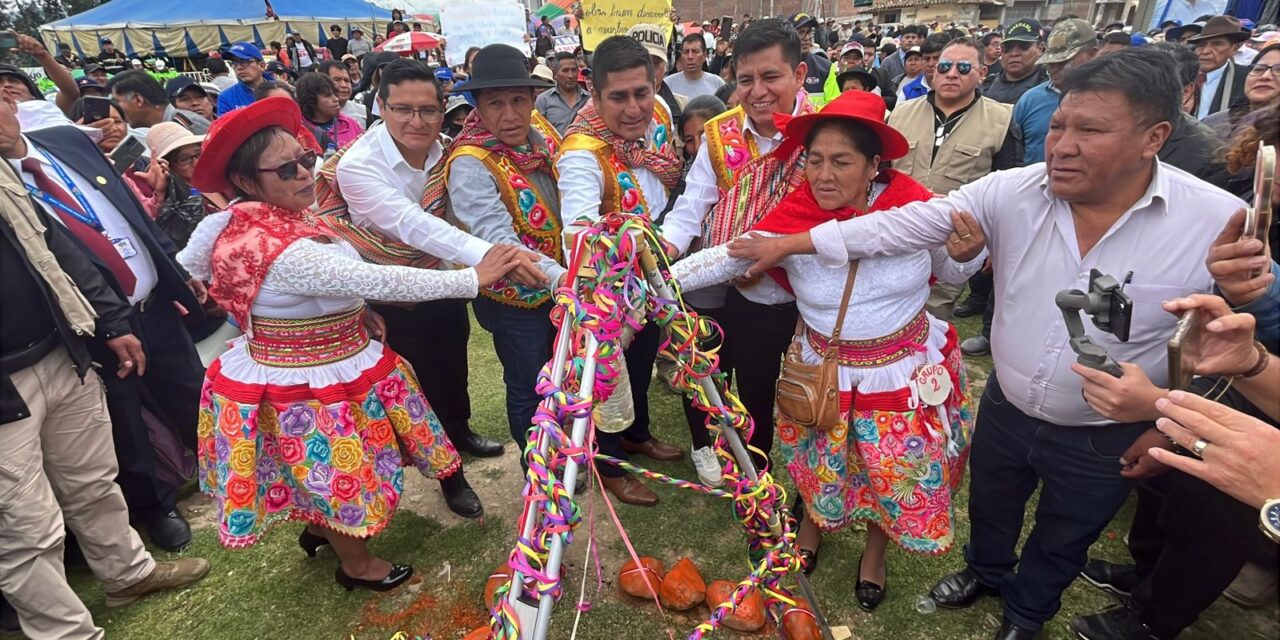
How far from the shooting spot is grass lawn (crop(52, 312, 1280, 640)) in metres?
2.67

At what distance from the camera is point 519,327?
3.01 m

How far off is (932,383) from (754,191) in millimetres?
1047

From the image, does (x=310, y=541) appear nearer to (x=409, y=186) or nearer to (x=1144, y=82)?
(x=409, y=186)

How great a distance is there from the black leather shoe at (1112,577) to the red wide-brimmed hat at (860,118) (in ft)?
6.87

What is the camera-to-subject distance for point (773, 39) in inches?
106

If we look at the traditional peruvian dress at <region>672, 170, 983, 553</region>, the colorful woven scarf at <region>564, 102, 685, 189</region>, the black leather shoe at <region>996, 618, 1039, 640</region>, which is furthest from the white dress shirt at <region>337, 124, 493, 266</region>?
the black leather shoe at <region>996, 618, 1039, 640</region>

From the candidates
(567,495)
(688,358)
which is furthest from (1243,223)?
(567,495)

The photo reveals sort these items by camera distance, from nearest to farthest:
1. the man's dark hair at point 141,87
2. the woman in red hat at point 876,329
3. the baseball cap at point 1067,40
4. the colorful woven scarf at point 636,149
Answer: the woman in red hat at point 876,329, the colorful woven scarf at point 636,149, the baseball cap at point 1067,40, the man's dark hair at point 141,87

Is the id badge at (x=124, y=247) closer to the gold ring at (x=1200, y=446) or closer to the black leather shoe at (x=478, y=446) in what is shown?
the black leather shoe at (x=478, y=446)

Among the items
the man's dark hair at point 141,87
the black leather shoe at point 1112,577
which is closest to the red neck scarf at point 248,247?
the black leather shoe at point 1112,577

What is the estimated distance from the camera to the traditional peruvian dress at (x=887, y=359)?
7.61ft

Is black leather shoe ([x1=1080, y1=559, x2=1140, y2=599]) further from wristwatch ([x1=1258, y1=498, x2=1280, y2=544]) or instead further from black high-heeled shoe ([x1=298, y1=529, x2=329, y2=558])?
black high-heeled shoe ([x1=298, y1=529, x2=329, y2=558])

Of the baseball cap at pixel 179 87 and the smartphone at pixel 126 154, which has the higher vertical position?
the baseball cap at pixel 179 87

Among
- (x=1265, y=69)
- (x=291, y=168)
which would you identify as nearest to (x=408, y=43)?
(x=291, y=168)
